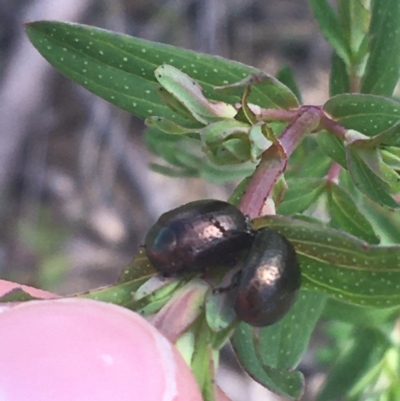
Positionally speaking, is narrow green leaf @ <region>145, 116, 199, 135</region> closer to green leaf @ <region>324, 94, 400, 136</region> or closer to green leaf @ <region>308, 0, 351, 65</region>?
green leaf @ <region>324, 94, 400, 136</region>

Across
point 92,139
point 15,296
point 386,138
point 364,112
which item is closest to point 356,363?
point 364,112

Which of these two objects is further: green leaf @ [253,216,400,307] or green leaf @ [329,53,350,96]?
green leaf @ [329,53,350,96]

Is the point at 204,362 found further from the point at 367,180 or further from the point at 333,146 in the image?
the point at 333,146

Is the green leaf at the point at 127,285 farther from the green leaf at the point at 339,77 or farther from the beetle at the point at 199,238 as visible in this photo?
the green leaf at the point at 339,77

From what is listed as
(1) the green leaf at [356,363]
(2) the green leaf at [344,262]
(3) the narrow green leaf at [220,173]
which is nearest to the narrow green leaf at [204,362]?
(2) the green leaf at [344,262]

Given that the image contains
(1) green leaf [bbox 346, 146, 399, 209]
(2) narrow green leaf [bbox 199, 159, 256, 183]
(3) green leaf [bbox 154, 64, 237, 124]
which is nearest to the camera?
(3) green leaf [bbox 154, 64, 237, 124]

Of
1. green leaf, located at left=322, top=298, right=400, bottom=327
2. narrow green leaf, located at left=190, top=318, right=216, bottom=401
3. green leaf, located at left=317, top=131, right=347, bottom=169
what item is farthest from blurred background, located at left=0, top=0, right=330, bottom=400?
narrow green leaf, located at left=190, top=318, right=216, bottom=401
